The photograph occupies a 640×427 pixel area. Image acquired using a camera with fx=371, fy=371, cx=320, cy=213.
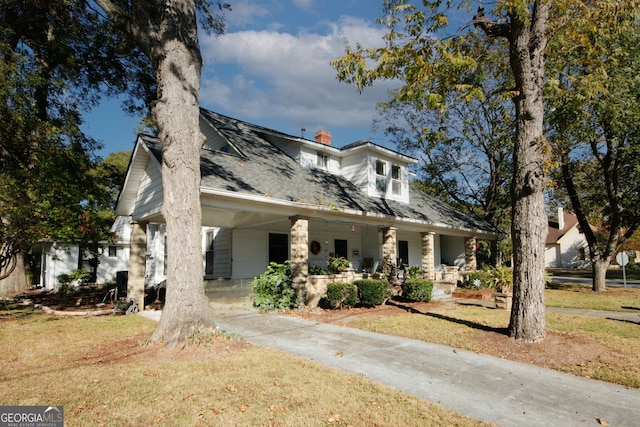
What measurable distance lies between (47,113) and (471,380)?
67.6ft

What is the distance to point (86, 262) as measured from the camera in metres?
24.2

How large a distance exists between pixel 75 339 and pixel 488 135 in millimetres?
22720

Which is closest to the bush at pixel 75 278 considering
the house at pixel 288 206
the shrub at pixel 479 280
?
the house at pixel 288 206

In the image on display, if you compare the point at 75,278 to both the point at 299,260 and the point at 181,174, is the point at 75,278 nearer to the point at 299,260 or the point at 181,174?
the point at 299,260

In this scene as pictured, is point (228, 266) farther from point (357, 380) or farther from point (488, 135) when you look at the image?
point (488, 135)

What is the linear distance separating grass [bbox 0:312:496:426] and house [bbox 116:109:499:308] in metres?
4.76

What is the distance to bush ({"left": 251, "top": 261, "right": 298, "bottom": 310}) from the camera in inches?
463

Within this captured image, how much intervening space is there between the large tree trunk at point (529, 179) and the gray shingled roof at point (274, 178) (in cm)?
640

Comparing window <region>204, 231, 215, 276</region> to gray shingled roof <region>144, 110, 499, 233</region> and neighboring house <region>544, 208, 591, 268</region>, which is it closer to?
gray shingled roof <region>144, 110, 499, 233</region>

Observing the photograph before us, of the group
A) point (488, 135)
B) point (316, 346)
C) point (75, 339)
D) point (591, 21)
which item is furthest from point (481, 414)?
point (488, 135)

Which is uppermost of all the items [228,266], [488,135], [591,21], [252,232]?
[488,135]

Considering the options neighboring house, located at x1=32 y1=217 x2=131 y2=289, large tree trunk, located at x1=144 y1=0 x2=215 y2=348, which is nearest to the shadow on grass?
large tree trunk, located at x1=144 y1=0 x2=215 y2=348

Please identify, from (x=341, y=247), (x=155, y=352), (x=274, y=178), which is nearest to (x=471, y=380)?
(x=155, y=352)

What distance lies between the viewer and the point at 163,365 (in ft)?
19.1
